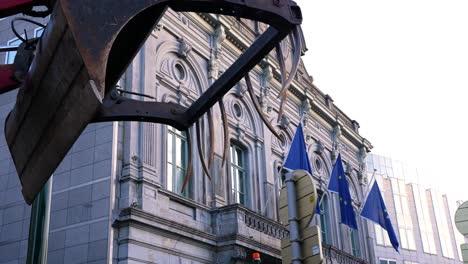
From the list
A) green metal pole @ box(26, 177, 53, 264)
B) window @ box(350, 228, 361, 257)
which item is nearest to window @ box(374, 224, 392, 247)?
window @ box(350, 228, 361, 257)

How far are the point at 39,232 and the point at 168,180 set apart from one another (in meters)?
13.9

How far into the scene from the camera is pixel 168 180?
2048cm

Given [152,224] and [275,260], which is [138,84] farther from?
[275,260]

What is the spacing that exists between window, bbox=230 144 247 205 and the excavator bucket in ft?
64.3

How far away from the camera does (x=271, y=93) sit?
28.9 m

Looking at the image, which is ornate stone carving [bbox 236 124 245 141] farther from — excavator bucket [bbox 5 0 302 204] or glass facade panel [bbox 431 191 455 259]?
glass facade panel [bbox 431 191 455 259]

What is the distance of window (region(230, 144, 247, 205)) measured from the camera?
24.2m

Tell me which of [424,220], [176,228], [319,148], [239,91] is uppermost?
[424,220]

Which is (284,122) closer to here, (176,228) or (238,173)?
(238,173)

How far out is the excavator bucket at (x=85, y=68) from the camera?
3.33m

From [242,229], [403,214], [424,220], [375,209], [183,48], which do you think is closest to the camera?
[242,229]

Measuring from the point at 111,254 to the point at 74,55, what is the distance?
47.6ft

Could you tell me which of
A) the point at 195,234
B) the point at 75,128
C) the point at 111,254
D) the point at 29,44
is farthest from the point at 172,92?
the point at 75,128

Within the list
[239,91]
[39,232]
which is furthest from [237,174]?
[39,232]
